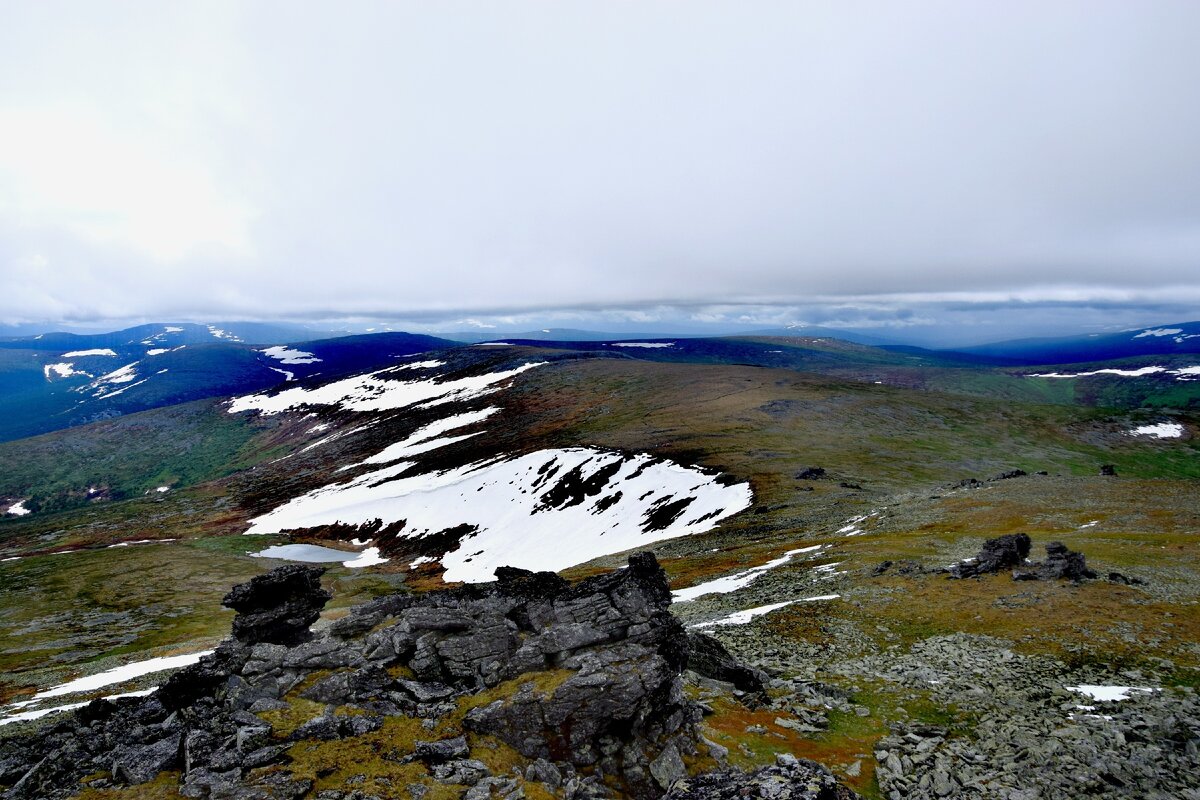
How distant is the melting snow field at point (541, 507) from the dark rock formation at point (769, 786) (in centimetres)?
5192

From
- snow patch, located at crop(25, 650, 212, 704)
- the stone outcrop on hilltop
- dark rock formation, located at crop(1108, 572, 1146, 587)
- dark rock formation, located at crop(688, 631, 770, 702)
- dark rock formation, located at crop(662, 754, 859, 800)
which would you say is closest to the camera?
dark rock formation, located at crop(662, 754, 859, 800)

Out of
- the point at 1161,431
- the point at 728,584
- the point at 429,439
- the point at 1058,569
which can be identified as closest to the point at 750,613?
the point at 728,584

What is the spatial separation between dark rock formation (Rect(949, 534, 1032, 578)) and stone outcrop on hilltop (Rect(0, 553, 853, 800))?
20587 mm

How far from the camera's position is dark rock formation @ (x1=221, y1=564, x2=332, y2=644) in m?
26.2

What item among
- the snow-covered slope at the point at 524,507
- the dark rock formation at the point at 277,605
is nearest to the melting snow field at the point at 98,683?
the dark rock formation at the point at 277,605

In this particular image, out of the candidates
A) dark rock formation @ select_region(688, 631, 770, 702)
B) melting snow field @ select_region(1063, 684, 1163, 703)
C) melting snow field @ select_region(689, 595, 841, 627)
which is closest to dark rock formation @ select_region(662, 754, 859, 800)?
dark rock formation @ select_region(688, 631, 770, 702)

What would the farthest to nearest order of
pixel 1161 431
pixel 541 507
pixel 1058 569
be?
Answer: 1. pixel 1161 431
2. pixel 541 507
3. pixel 1058 569

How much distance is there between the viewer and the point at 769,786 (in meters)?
14.2

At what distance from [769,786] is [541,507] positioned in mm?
81223

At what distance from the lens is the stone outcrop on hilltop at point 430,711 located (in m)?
16.0

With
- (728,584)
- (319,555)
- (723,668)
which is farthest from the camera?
(319,555)

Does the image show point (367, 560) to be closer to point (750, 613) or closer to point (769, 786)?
point (750, 613)

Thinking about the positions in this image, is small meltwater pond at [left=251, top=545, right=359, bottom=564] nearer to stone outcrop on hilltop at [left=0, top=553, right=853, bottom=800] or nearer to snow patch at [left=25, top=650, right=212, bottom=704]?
snow patch at [left=25, top=650, right=212, bottom=704]

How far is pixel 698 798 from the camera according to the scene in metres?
14.4
